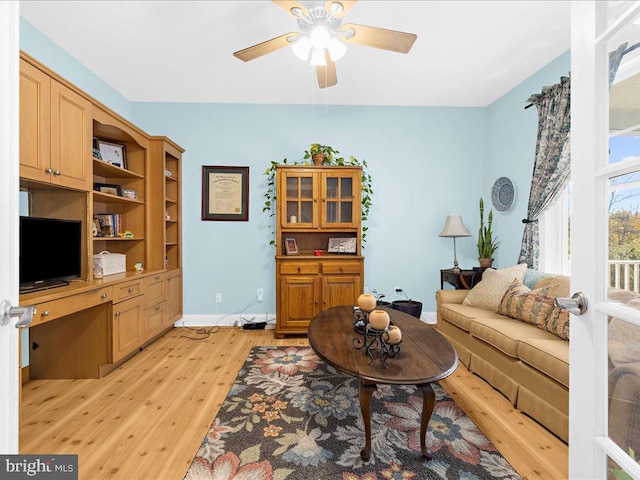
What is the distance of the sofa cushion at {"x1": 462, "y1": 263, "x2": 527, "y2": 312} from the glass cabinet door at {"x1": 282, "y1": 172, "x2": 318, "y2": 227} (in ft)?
6.12

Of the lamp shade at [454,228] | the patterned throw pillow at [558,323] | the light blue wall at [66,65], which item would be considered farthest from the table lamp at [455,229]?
the light blue wall at [66,65]

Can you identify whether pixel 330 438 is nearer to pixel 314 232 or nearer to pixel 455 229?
pixel 314 232

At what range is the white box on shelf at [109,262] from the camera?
2.66 metres

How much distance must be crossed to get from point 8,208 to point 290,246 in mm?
2897

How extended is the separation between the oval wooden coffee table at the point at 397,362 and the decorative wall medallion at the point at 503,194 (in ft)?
7.59

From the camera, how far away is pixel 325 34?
1.83 metres

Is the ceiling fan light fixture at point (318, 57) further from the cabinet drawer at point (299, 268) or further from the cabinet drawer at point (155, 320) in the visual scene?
the cabinet drawer at point (155, 320)

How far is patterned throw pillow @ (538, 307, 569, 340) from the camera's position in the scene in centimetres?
195

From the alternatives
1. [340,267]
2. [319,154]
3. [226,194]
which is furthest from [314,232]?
[226,194]

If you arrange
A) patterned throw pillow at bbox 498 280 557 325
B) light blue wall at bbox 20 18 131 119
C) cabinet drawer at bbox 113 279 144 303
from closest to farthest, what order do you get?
patterned throw pillow at bbox 498 280 557 325
light blue wall at bbox 20 18 131 119
cabinet drawer at bbox 113 279 144 303

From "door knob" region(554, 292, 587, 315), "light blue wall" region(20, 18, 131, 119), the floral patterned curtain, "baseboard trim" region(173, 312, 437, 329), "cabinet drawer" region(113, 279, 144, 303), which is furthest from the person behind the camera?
"baseboard trim" region(173, 312, 437, 329)

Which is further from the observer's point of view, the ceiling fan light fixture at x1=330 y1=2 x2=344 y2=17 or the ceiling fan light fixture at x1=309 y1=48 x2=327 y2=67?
the ceiling fan light fixture at x1=309 y1=48 x2=327 y2=67

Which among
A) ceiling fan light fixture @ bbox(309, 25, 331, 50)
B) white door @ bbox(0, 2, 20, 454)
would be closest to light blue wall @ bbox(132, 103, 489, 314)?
ceiling fan light fixture @ bbox(309, 25, 331, 50)

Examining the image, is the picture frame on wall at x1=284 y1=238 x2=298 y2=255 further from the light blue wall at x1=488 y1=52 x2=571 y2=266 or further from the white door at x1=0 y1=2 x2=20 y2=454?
the white door at x1=0 y1=2 x2=20 y2=454
